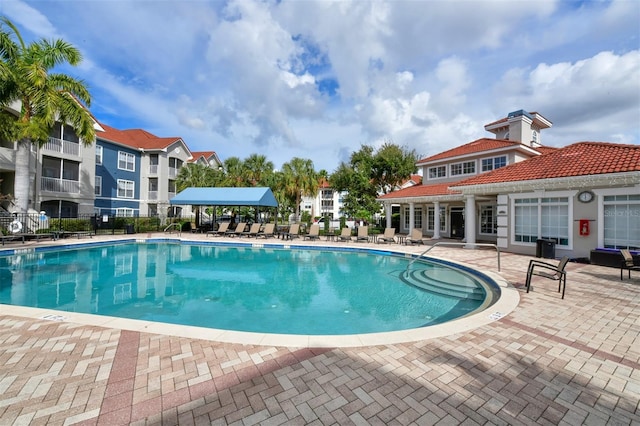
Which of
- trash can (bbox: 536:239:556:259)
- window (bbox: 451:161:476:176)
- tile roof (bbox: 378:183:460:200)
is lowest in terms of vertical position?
trash can (bbox: 536:239:556:259)

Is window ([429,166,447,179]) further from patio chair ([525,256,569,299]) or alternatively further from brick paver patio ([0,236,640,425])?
brick paver patio ([0,236,640,425])

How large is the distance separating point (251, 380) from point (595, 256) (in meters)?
14.4

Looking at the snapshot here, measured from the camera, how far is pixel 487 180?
15320mm

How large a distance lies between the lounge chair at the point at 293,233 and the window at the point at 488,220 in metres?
14.6

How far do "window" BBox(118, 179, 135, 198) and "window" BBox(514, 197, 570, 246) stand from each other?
116ft

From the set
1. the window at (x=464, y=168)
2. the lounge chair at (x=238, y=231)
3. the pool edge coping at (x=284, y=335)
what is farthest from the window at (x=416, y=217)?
the pool edge coping at (x=284, y=335)

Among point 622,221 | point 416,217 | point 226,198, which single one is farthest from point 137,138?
point 622,221

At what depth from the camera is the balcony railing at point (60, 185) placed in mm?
22859

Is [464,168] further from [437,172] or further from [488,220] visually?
[488,220]

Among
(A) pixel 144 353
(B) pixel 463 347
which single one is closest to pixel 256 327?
(A) pixel 144 353

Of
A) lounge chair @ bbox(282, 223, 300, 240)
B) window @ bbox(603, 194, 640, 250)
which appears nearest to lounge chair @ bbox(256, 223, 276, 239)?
lounge chair @ bbox(282, 223, 300, 240)

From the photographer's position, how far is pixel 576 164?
12.8 m

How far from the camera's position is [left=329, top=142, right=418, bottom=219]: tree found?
113 feet

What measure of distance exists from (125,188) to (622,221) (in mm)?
39078
